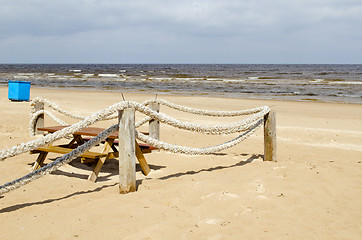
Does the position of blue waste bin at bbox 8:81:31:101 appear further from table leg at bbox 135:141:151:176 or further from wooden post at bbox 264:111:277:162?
wooden post at bbox 264:111:277:162

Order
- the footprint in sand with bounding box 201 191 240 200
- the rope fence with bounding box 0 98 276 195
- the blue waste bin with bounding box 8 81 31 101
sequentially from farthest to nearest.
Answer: the blue waste bin with bounding box 8 81 31 101 < the footprint in sand with bounding box 201 191 240 200 < the rope fence with bounding box 0 98 276 195

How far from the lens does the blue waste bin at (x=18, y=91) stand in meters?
14.2

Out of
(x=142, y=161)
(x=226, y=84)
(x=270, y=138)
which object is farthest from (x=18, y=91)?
(x=226, y=84)

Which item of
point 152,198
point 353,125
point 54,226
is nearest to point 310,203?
point 152,198

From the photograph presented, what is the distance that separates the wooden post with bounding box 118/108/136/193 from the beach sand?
0.59 ft

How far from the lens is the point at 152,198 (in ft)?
14.0

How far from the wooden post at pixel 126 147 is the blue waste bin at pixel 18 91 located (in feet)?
37.1

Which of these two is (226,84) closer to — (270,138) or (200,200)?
(270,138)

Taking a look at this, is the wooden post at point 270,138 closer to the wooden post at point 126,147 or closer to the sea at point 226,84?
the wooden post at point 126,147

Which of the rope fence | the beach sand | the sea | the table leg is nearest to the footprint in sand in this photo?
the beach sand

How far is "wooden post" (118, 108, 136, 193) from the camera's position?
430cm

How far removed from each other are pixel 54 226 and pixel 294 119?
984cm

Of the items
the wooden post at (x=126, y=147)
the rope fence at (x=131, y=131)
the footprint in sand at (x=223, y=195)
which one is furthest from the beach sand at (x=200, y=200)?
the rope fence at (x=131, y=131)

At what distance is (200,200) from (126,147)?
1.05 m
